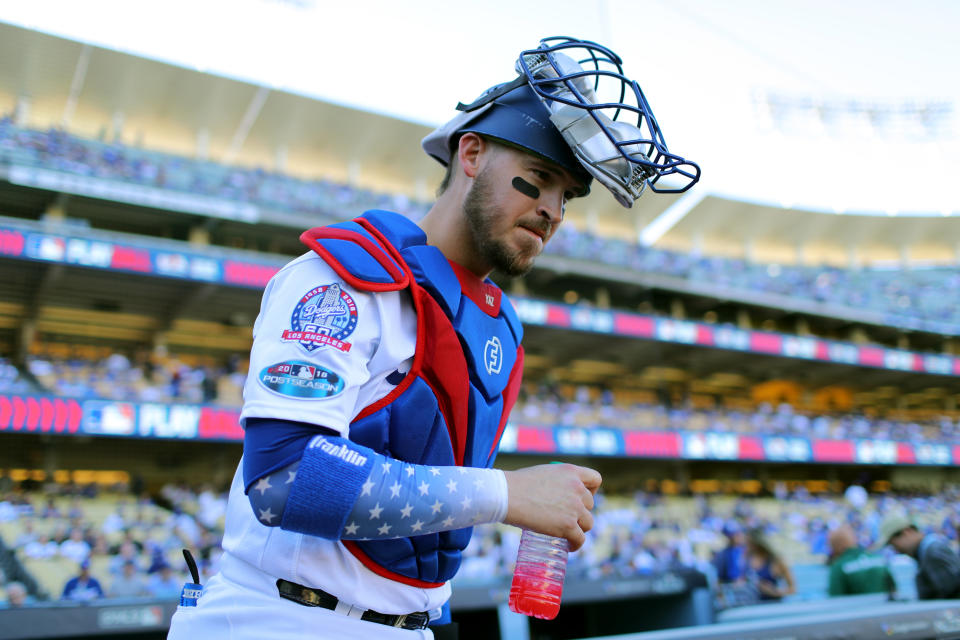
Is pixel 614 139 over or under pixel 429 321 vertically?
over

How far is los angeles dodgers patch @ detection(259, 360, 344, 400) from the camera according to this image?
1015 mm

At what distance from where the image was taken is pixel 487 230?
1.34 meters

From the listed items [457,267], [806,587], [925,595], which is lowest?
[806,587]

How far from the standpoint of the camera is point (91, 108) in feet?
72.1

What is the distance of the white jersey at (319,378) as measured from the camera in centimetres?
102

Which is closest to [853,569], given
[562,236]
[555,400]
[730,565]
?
[730,565]

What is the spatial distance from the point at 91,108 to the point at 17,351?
9182 millimetres

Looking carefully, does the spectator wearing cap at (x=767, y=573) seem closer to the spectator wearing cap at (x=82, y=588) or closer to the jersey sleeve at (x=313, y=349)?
the spectator wearing cap at (x=82, y=588)

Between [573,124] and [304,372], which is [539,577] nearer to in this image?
[304,372]

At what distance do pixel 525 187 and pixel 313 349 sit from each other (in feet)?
1.65

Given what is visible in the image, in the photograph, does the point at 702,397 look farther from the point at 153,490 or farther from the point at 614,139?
the point at 614,139

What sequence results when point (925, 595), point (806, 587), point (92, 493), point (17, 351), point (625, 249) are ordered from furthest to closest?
1. point (625, 249)
2. point (17, 351)
3. point (806, 587)
4. point (92, 493)
5. point (925, 595)

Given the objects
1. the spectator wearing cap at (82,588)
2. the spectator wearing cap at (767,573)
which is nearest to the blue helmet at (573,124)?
the spectator wearing cap at (767,573)

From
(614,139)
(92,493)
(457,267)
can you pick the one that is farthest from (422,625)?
(92,493)
